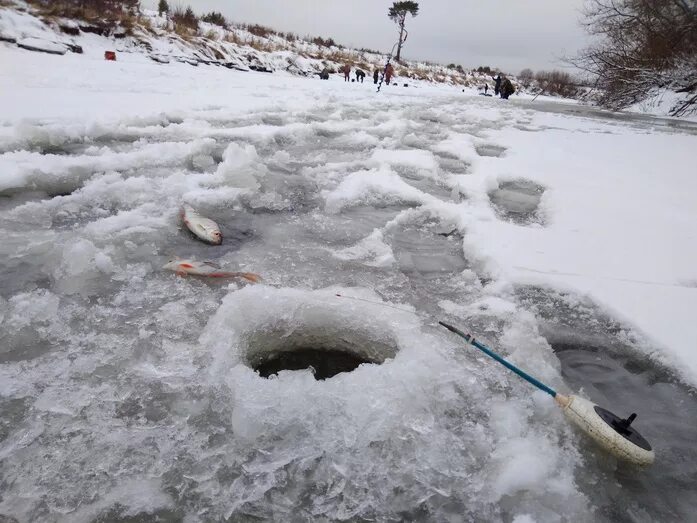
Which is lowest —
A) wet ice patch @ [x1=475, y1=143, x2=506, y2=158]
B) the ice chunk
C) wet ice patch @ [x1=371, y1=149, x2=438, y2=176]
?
wet ice patch @ [x1=371, y1=149, x2=438, y2=176]

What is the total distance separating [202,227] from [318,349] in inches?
45.4

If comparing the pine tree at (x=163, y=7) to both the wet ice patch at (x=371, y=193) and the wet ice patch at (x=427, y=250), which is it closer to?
the wet ice patch at (x=371, y=193)

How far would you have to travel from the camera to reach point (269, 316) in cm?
172

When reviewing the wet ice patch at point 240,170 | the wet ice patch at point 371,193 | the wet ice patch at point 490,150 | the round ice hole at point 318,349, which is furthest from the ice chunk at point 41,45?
the round ice hole at point 318,349

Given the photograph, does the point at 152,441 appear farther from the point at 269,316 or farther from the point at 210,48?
the point at 210,48

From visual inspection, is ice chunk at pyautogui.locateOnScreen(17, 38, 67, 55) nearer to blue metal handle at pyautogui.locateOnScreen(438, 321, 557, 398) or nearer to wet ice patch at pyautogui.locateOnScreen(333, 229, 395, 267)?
wet ice patch at pyautogui.locateOnScreen(333, 229, 395, 267)

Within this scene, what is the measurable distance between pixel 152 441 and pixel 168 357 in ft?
1.17

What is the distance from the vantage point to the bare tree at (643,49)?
10.9 meters

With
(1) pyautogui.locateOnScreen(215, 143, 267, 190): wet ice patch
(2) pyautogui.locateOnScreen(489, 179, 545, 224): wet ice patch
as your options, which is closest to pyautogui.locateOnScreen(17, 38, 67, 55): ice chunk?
(1) pyautogui.locateOnScreen(215, 143, 267, 190): wet ice patch

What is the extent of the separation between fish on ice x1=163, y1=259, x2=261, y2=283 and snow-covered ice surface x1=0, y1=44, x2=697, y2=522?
9 cm

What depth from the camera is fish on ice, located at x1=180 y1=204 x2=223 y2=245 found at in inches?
94.0

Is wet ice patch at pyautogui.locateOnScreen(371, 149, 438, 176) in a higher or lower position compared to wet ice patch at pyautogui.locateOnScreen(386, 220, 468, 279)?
higher

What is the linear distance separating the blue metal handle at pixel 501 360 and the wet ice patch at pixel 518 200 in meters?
1.71

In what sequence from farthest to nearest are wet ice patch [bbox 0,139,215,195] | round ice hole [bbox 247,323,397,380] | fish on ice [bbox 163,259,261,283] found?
wet ice patch [bbox 0,139,215,195], fish on ice [bbox 163,259,261,283], round ice hole [bbox 247,323,397,380]
